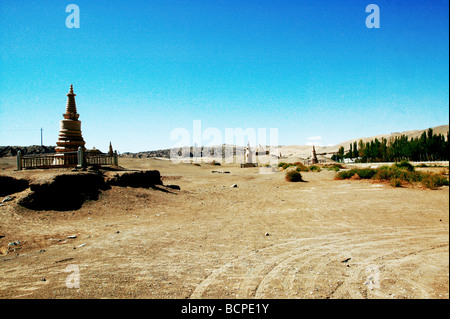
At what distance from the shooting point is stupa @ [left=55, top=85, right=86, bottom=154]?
16969mm

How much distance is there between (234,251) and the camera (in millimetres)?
5984

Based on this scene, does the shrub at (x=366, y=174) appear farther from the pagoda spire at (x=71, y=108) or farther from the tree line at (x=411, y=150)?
the tree line at (x=411, y=150)

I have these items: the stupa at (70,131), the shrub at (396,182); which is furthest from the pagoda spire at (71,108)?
the shrub at (396,182)

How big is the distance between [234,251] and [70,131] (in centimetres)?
1530

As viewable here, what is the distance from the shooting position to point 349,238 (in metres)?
6.62

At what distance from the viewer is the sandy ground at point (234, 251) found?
4125mm

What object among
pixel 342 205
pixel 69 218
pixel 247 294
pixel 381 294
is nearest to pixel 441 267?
pixel 381 294

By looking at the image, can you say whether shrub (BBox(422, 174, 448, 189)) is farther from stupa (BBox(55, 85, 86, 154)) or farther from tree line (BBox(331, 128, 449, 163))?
tree line (BBox(331, 128, 449, 163))

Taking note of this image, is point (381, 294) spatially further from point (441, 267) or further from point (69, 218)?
→ point (69, 218)

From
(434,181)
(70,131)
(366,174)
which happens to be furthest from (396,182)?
(70,131)

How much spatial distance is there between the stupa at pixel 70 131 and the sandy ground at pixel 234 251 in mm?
7261

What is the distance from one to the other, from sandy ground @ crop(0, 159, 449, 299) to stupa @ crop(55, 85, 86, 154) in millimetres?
7261
